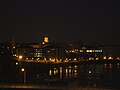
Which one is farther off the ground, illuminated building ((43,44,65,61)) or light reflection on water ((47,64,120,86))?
illuminated building ((43,44,65,61))

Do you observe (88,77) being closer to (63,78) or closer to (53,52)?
(63,78)

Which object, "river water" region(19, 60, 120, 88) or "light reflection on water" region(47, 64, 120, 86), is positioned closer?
"river water" region(19, 60, 120, 88)

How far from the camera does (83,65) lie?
62.1 metres

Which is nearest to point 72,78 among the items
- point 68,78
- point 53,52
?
point 68,78

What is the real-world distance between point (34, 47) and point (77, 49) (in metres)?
11.2

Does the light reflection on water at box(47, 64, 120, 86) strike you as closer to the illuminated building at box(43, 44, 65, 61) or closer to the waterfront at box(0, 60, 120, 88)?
the waterfront at box(0, 60, 120, 88)

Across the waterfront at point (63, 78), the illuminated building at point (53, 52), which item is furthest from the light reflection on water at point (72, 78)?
the illuminated building at point (53, 52)

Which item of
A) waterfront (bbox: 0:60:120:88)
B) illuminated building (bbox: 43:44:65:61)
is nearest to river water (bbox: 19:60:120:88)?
waterfront (bbox: 0:60:120:88)

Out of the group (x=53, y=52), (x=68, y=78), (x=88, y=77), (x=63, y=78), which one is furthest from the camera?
(x=53, y=52)

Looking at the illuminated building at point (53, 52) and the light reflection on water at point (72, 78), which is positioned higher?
the illuminated building at point (53, 52)

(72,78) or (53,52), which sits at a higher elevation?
(53,52)

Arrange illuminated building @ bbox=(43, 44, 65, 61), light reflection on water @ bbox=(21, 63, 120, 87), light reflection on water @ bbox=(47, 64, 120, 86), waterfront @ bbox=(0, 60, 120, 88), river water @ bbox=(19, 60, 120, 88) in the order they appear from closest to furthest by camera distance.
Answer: waterfront @ bbox=(0, 60, 120, 88), river water @ bbox=(19, 60, 120, 88), light reflection on water @ bbox=(21, 63, 120, 87), light reflection on water @ bbox=(47, 64, 120, 86), illuminated building @ bbox=(43, 44, 65, 61)

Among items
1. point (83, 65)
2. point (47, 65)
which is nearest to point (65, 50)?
point (83, 65)

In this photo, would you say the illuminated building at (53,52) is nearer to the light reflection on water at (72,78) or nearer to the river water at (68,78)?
the river water at (68,78)
